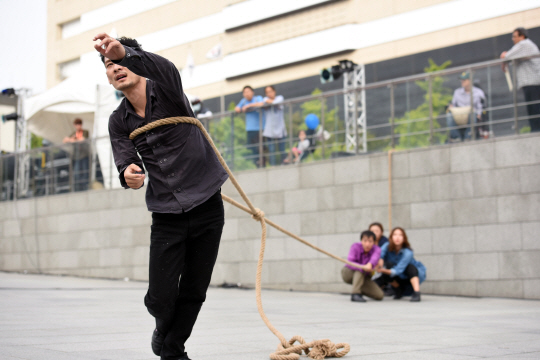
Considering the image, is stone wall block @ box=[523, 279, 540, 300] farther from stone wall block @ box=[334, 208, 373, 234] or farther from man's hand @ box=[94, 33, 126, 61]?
man's hand @ box=[94, 33, 126, 61]

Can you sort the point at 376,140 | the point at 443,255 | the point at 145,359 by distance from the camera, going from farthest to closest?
the point at 376,140 → the point at 443,255 → the point at 145,359

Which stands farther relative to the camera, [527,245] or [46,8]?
[46,8]

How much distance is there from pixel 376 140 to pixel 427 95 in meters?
1.12

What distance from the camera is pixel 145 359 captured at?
4254mm

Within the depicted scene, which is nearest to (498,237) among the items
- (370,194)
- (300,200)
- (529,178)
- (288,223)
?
(529,178)

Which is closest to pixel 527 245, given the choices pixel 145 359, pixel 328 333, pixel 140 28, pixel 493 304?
pixel 493 304

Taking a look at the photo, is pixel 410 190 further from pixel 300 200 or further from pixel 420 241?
pixel 300 200

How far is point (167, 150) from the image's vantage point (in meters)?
3.79

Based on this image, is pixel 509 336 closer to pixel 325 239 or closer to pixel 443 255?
pixel 443 255

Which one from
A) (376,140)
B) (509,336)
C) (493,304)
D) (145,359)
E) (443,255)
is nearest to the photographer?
(145,359)

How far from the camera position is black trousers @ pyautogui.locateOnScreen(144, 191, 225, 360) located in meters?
3.76

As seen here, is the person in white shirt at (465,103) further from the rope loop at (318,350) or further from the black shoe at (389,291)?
the rope loop at (318,350)

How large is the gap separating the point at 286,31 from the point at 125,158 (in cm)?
3056

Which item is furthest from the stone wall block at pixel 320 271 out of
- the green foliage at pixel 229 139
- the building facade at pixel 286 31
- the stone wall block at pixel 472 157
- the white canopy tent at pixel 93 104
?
the building facade at pixel 286 31
